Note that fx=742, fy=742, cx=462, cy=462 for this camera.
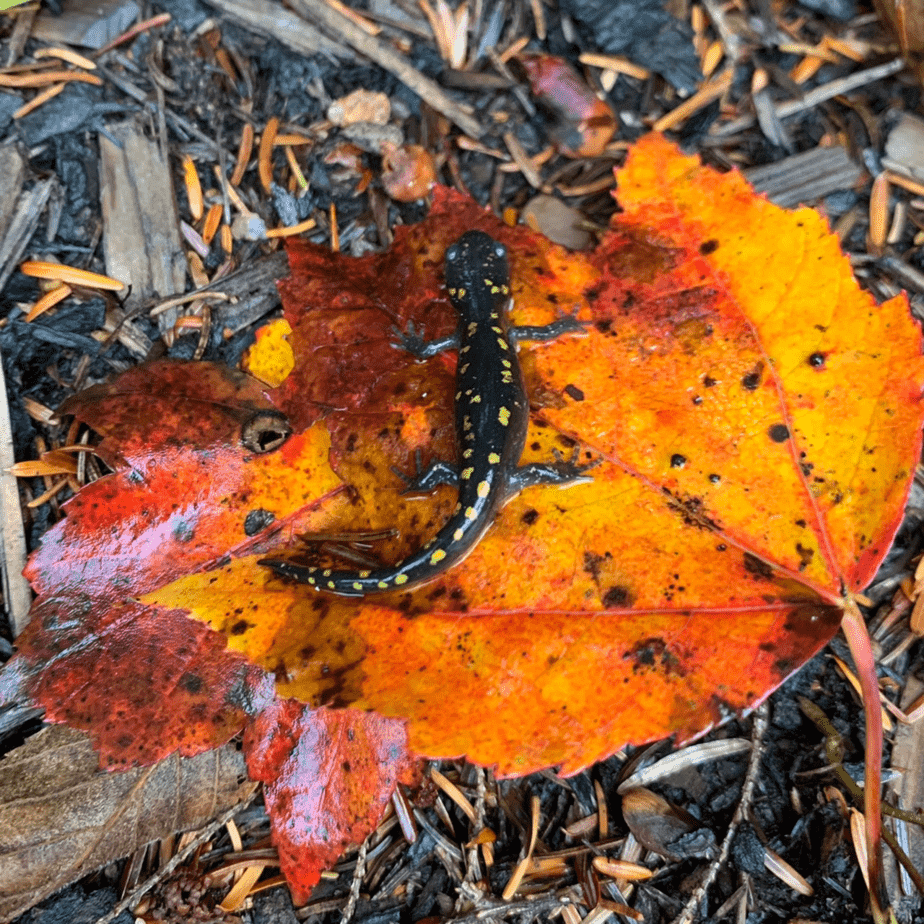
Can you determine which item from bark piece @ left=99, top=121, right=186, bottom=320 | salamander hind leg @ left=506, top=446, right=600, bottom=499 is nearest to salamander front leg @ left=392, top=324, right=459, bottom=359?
salamander hind leg @ left=506, top=446, right=600, bottom=499

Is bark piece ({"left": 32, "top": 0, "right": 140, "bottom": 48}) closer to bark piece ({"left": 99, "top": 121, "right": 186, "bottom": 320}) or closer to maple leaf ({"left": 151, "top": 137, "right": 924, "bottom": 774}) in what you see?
bark piece ({"left": 99, "top": 121, "right": 186, "bottom": 320})

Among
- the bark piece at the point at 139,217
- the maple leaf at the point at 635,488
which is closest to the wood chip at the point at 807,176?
the maple leaf at the point at 635,488

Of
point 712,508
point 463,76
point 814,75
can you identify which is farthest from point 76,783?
point 814,75

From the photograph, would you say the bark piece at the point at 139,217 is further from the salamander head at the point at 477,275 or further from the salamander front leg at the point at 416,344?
the salamander head at the point at 477,275

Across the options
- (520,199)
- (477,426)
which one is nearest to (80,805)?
(477,426)

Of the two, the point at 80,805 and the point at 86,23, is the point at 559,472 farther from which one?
the point at 86,23

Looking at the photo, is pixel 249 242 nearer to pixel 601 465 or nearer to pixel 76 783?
pixel 601 465
